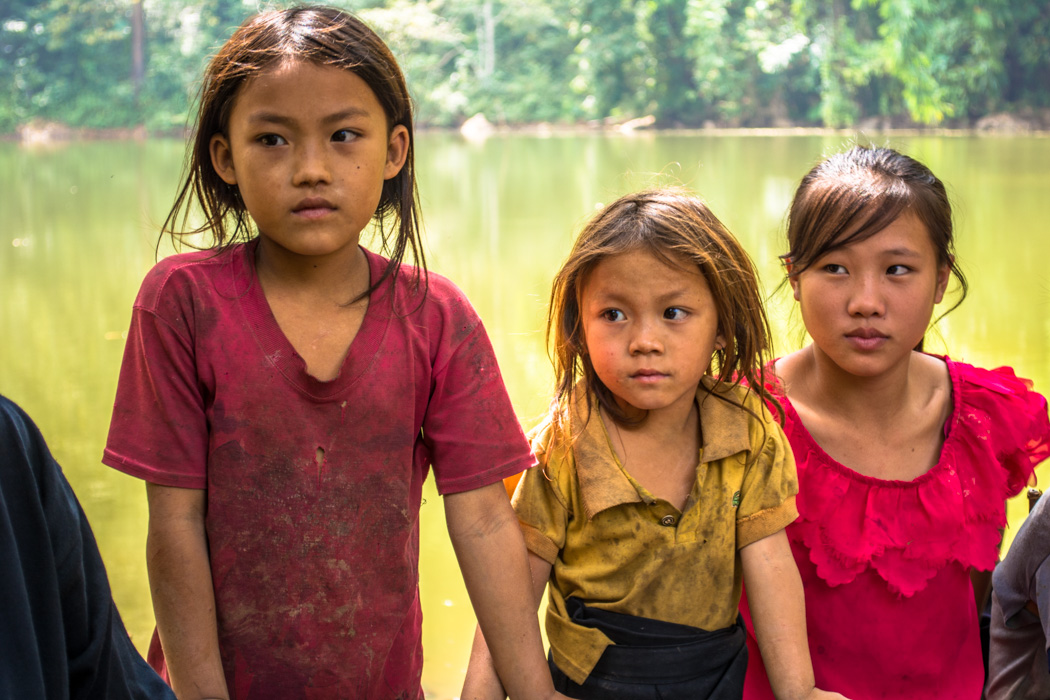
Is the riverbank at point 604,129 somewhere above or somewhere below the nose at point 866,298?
above

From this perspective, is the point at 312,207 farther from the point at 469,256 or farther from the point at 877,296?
the point at 469,256

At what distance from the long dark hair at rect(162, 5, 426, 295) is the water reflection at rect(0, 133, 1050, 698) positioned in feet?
0.40

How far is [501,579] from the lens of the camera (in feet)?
4.20

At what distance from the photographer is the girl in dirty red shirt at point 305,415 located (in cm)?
120

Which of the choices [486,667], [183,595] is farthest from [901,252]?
[183,595]

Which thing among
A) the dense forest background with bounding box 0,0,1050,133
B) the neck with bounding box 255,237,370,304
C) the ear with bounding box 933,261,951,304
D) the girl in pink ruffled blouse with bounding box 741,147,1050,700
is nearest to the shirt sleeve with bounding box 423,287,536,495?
the neck with bounding box 255,237,370,304

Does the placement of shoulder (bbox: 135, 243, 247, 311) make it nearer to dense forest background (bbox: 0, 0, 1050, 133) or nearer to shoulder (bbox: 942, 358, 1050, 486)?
shoulder (bbox: 942, 358, 1050, 486)

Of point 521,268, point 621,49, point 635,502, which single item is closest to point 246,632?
point 635,502

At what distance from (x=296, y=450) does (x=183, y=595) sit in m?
0.19

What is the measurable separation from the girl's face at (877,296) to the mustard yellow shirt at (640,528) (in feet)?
0.72

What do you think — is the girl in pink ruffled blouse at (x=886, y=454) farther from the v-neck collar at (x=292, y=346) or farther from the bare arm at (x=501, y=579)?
the v-neck collar at (x=292, y=346)

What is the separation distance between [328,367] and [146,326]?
200 millimetres

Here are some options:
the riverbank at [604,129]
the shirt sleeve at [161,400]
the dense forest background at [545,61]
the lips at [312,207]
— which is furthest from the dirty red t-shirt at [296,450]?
the dense forest background at [545,61]

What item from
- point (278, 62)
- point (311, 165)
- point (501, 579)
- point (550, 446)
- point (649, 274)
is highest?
point (278, 62)
